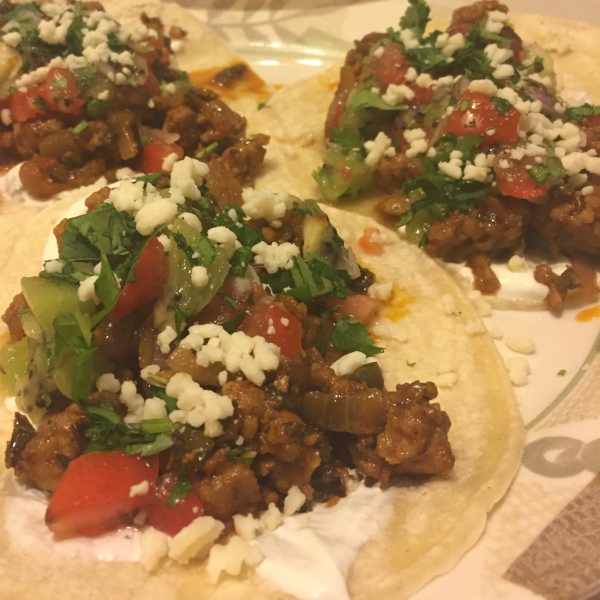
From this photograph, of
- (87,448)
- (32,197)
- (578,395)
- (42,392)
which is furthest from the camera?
(32,197)

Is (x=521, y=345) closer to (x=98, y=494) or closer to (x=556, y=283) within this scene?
(x=556, y=283)

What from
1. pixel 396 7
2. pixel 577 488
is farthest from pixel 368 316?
pixel 396 7

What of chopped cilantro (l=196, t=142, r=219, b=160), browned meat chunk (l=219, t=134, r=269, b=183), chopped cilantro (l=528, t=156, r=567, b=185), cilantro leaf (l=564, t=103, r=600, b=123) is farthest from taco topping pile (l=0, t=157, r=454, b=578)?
cilantro leaf (l=564, t=103, r=600, b=123)

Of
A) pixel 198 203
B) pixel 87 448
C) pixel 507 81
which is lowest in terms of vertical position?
pixel 87 448

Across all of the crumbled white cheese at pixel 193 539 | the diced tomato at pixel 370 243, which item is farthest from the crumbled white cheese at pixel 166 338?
the diced tomato at pixel 370 243

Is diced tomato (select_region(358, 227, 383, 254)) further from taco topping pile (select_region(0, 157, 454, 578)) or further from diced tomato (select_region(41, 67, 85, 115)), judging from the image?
diced tomato (select_region(41, 67, 85, 115))

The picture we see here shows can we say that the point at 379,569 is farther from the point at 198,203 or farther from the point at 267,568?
the point at 198,203

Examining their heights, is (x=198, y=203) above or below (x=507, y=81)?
below

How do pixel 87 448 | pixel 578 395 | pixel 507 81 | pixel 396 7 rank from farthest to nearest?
pixel 396 7
pixel 507 81
pixel 578 395
pixel 87 448

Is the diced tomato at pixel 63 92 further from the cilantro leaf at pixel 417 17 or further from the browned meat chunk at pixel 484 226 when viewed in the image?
the browned meat chunk at pixel 484 226
